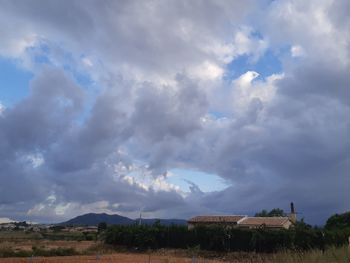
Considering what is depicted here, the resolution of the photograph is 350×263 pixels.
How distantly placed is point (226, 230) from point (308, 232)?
331 inches

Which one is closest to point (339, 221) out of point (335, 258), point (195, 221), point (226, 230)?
point (195, 221)

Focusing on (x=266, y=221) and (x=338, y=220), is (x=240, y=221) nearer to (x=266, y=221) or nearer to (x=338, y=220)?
(x=266, y=221)

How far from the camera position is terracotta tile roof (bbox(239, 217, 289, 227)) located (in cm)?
6062

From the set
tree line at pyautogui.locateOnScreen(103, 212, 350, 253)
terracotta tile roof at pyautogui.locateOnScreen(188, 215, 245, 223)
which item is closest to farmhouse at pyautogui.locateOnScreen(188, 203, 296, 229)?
terracotta tile roof at pyautogui.locateOnScreen(188, 215, 245, 223)

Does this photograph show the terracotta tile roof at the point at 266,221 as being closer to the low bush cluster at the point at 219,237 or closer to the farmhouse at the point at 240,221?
the farmhouse at the point at 240,221

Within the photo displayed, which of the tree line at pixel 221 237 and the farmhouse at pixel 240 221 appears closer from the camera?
the tree line at pixel 221 237

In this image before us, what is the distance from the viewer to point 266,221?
6300 centimetres

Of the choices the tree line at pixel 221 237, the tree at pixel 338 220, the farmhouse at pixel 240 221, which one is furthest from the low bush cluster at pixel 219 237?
the tree at pixel 338 220

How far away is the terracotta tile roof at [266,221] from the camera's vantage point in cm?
6062

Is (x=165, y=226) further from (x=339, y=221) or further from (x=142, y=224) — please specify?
(x=339, y=221)

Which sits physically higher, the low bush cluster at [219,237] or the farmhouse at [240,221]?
the farmhouse at [240,221]

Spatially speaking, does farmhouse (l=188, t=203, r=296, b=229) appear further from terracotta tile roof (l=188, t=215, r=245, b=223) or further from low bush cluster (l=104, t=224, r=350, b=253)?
low bush cluster (l=104, t=224, r=350, b=253)

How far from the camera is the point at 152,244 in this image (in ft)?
173

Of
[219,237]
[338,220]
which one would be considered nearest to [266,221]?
[338,220]
